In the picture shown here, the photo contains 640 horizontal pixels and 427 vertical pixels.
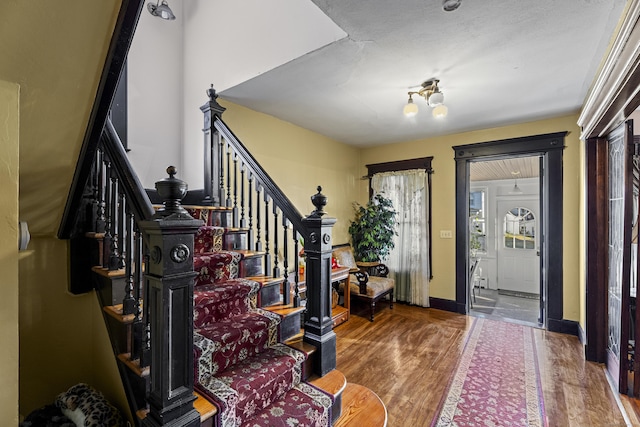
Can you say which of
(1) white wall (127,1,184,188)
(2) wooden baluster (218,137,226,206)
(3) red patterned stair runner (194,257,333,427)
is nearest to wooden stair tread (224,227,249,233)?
(2) wooden baluster (218,137,226,206)

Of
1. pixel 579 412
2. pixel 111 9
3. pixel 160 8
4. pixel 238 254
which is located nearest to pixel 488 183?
pixel 579 412

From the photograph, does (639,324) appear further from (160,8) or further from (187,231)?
(160,8)

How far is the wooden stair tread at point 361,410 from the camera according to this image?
1695 mm

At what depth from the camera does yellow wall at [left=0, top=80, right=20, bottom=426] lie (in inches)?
38.2

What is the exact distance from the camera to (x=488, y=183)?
607 cm

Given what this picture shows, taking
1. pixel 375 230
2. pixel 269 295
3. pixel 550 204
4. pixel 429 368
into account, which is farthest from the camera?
pixel 375 230

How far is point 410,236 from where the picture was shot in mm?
4492

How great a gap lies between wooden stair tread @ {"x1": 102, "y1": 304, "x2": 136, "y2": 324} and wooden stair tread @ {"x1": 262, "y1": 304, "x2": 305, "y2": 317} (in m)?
0.83

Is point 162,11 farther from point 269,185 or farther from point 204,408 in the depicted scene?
point 204,408

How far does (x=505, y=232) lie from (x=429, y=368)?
443 cm

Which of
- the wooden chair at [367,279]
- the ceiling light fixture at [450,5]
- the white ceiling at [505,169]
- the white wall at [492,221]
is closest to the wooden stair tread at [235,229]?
the wooden chair at [367,279]

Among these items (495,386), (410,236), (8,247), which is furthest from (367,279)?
(8,247)

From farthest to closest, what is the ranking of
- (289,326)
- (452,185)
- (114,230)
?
1. (452,185)
2. (289,326)
3. (114,230)

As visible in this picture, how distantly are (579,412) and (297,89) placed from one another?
10.8 feet
